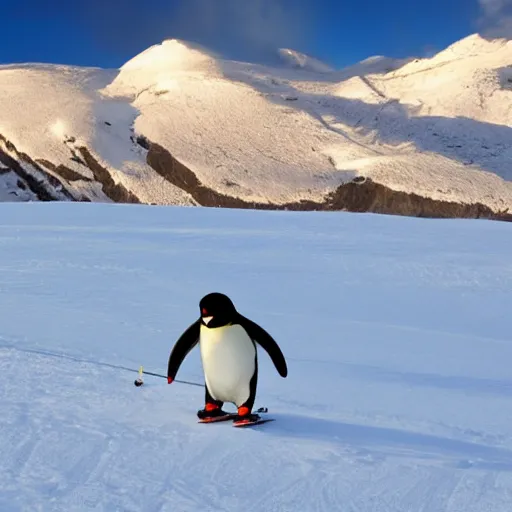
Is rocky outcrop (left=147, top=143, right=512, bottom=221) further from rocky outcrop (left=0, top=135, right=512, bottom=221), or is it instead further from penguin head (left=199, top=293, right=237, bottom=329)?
penguin head (left=199, top=293, right=237, bottom=329)

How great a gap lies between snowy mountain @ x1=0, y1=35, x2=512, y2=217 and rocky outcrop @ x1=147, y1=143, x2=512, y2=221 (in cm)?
10

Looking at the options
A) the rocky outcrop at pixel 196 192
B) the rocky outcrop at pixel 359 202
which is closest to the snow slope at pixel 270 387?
the rocky outcrop at pixel 359 202

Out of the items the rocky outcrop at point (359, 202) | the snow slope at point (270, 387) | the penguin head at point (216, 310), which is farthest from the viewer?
the rocky outcrop at point (359, 202)

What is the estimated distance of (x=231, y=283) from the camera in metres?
10.6

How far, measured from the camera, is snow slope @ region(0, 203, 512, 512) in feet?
9.46

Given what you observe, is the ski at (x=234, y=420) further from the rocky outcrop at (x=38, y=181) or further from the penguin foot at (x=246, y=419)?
the rocky outcrop at (x=38, y=181)

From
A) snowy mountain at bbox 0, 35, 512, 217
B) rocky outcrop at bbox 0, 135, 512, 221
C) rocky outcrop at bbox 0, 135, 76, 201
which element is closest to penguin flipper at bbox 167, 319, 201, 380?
rocky outcrop at bbox 0, 135, 512, 221

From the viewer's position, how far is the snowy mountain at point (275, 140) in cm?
5622

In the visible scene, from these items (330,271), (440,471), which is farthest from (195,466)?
(330,271)

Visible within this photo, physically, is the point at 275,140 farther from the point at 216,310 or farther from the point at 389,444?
the point at 389,444

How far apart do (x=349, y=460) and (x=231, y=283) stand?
7.45m

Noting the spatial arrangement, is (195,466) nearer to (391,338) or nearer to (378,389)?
(378,389)

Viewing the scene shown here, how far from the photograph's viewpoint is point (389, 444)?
3.59 m

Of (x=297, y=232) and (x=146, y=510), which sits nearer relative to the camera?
(x=146, y=510)
